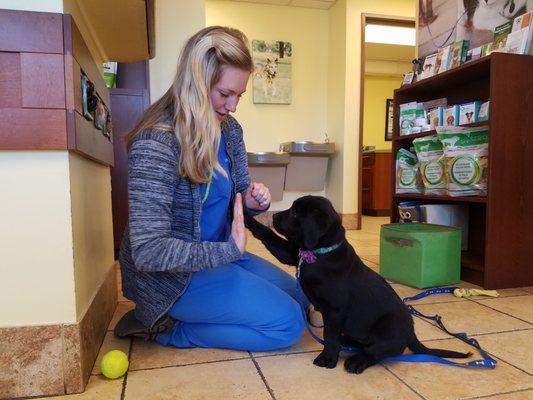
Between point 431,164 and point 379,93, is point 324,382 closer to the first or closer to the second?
point 431,164

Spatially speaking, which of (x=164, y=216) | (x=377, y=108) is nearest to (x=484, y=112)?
(x=164, y=216)

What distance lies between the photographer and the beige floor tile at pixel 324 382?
3.11 feet

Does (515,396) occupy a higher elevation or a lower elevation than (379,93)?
lower

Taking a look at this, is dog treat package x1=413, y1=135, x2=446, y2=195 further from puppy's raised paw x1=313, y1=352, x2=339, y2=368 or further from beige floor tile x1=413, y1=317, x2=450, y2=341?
puppy's raised paw x1=313, y1=352, x2=339, y2=368

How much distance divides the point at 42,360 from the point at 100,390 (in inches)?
5.9

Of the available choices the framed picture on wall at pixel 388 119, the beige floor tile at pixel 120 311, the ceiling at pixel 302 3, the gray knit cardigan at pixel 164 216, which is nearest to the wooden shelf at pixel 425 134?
the gray knit cardigan at pixel 164 216

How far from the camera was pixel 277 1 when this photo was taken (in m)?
3.96

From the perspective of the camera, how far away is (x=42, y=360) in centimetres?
94

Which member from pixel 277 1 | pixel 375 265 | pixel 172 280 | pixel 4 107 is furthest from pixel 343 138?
pixel 4 107

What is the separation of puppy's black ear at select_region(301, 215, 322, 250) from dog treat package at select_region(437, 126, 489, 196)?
114 centimetres

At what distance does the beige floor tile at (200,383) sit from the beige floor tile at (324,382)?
0.14 ft

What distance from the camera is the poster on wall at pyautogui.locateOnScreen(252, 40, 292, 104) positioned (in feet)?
13.1

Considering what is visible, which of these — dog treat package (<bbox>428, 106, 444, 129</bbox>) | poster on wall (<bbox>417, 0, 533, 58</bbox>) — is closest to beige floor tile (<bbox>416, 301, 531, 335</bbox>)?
dog treat package (<bbox>428, 106, 444, 129</bbox>)

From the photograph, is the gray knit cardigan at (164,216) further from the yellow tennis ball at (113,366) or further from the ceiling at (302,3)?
the ceiling at (302,3)
